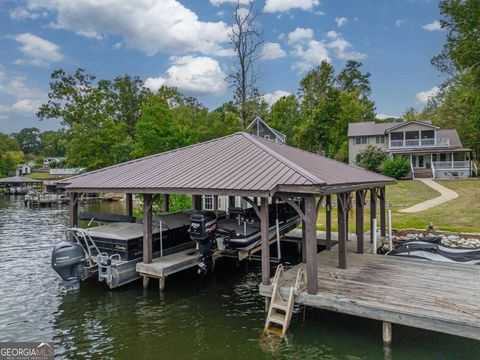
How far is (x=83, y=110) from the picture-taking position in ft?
131

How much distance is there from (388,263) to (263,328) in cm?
433

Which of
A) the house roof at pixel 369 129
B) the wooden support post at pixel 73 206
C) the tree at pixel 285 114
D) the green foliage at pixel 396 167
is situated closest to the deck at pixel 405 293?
the wooden support post at pixel 73 206

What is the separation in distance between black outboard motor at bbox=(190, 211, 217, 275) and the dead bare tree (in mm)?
18534

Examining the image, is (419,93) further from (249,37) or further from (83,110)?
(83,110)

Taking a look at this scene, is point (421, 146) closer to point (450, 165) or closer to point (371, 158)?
point (450, 165)

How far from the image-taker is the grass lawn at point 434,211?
15.7 meters

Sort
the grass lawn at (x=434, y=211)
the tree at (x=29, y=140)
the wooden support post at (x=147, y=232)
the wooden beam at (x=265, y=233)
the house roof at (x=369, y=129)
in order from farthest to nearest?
the tree at (x=29, y=140)
the house roof at (x=369, y=129)
the grass lawn at (x=434, y=211)
the wooden support post at (x=147, y=232)
the wooden beam at (x=265, y=233)

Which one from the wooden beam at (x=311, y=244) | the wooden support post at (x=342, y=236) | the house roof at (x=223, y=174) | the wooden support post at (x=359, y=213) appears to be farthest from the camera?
the wooden support post at (x=359, y=213)

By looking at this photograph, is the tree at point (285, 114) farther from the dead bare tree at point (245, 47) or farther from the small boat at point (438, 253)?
the small boat at point (438, 253)

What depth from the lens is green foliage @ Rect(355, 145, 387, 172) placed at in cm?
3406

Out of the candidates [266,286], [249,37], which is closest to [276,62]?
[249,37]

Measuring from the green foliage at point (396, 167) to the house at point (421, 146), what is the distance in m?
1.55

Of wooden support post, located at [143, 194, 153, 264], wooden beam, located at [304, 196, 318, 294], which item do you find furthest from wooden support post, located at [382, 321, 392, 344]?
wooden support post, located at [143, 194, 153, 264]

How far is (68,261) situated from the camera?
898cm
